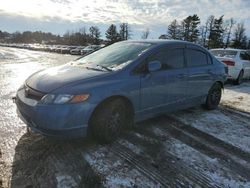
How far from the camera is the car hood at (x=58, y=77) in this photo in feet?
12.1

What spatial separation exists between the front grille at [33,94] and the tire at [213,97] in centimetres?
405

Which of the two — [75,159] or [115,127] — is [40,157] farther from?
[115,127]

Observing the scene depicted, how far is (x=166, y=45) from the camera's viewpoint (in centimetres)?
493

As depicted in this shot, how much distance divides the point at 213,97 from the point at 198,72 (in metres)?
1.15

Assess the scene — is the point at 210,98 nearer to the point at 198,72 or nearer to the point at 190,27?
the point at 198,72

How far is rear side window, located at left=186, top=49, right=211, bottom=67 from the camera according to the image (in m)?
5.43

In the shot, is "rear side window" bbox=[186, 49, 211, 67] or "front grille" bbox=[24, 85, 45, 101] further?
"rear side window" bbox=[186, 49, 211, 67]

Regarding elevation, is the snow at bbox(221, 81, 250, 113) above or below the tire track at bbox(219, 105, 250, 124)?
below

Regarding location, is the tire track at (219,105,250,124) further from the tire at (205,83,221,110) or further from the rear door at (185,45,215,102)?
the rear door at (185,45,215,102)

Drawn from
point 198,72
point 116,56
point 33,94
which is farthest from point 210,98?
point 33,94

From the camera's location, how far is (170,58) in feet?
16.3

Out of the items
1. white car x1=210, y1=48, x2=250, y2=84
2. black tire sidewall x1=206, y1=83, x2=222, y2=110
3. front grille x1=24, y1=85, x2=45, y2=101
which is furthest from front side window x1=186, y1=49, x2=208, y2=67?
white car x1=210, y1=48, x2=250, y2=84

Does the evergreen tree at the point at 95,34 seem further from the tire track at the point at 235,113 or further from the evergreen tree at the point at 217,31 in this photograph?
the tire track at the point at 235,113

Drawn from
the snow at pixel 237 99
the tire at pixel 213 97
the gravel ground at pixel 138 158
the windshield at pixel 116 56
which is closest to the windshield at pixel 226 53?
the snow at pixel 237 99
